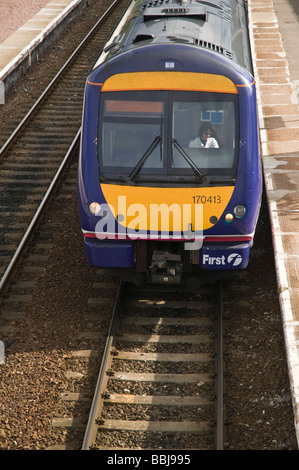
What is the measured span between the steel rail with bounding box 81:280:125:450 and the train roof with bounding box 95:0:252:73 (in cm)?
319

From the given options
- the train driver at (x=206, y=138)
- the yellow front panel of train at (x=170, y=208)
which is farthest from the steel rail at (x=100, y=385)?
the train driver at (x=206, y=138)

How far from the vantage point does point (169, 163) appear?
7988mm

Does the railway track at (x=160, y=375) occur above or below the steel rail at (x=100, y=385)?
below

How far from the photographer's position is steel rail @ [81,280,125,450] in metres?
6.45

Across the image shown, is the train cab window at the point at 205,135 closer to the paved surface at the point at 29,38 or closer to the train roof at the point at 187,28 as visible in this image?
the train roof at the point at 187,28

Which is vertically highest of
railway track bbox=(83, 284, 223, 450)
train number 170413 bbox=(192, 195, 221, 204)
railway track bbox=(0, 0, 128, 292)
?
train number 170413 bbox=(192, 195, 221, 204)

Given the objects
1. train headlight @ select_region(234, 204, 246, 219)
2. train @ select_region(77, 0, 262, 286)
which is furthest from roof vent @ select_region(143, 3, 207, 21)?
train headlight @ select_region(234, 204, 246, 219)

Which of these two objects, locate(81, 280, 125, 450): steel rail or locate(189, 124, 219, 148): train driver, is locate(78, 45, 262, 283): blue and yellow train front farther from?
locate(81, 280, 125, 450): steel rail

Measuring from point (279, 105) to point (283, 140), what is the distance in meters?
2.09

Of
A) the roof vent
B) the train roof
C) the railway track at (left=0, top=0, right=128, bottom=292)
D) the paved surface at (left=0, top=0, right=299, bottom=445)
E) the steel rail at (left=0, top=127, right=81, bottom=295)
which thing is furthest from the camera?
the railway track at (left=0, top=0, right=128, bottom=292)

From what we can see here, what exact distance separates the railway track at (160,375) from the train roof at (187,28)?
3.17 metres

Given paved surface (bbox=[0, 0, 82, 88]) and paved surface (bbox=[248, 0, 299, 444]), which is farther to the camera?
paved surface (bbox=[0, 0, 82, 88])

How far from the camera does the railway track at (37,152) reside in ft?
35.2
